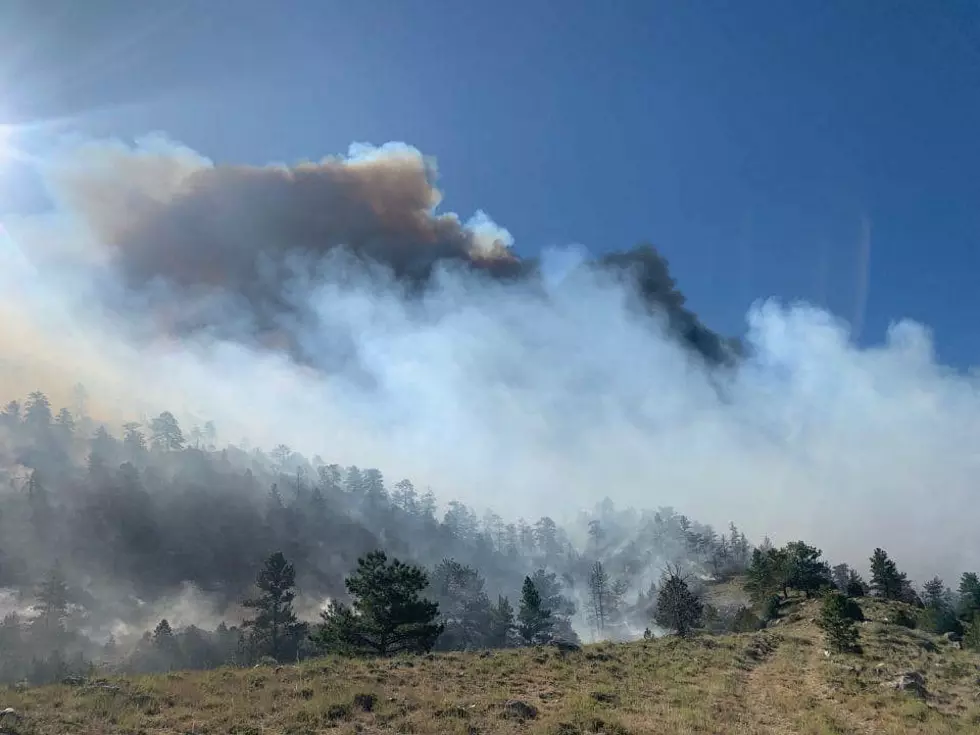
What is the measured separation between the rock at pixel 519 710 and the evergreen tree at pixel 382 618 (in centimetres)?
2258

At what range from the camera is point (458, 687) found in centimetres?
2703

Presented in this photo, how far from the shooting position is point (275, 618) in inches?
3418

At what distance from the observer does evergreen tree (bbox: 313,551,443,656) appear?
4456 cm

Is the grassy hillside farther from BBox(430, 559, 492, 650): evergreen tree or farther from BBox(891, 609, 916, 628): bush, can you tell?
BBox(430, 559, 492, 650): evergreen tree

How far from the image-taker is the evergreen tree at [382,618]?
4456cm

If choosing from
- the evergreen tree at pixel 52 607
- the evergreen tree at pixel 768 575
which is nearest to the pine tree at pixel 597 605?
the evergreen tree at pixel 768 575

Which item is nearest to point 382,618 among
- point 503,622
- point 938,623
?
point 938,623

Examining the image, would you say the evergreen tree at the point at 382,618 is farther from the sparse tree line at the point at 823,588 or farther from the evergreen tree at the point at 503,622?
the evergreen tree at the point at 503,622

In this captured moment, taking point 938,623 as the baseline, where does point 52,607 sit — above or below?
below

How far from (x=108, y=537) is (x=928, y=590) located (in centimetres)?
21457

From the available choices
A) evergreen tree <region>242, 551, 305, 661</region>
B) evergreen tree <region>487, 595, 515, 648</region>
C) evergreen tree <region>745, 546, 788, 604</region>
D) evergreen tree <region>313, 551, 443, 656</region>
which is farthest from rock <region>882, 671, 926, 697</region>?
evergreen tree <region>242, 551, 305, 661</region>

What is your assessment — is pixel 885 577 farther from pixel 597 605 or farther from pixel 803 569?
pixel 597 605

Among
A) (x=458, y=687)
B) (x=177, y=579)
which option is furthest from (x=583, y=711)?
(x=177, y=579)

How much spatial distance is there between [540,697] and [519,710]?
368cm
